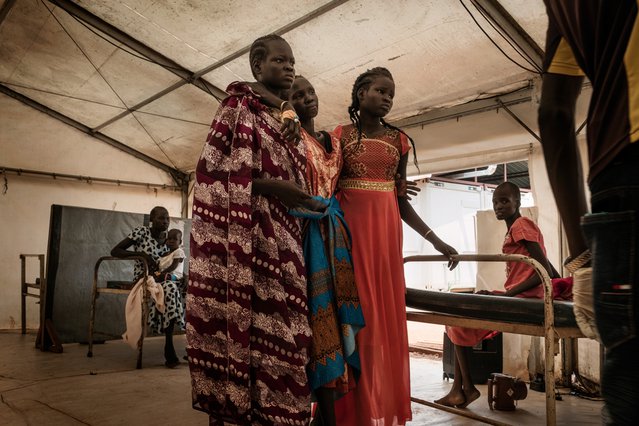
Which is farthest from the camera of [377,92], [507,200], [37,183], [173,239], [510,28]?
[37,183]

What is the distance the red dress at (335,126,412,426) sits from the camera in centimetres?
214

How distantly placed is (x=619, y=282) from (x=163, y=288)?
4.78 metres

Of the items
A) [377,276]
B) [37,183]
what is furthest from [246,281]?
[37,183]

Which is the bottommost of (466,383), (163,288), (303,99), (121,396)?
(121,396)

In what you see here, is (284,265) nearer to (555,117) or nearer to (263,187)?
(263,187)

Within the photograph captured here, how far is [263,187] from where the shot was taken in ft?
6.00

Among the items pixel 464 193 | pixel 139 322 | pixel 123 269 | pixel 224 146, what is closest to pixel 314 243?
pixel 224 146

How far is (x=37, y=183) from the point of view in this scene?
8789mm

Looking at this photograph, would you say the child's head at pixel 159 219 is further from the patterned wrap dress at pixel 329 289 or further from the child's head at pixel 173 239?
the patterned wrap dress at pixel 329 289

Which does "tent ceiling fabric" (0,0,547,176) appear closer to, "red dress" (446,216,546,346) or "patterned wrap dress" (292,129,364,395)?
"red dress" (446,216,546,346)

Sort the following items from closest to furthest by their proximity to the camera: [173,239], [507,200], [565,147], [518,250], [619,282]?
[619,282]
[565,147]
[518,250]
[507,200]
[173,239]

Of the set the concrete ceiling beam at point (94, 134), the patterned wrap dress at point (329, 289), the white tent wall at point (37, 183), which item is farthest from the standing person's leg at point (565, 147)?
the concrete ceiling beam at point (94, 134)

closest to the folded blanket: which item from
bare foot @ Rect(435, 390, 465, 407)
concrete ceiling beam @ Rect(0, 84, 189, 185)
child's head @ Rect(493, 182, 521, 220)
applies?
bare foot @ Rect(435, 390, 465, 407)

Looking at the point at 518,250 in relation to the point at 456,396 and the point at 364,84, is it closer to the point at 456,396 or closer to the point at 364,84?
the point at 456,396
